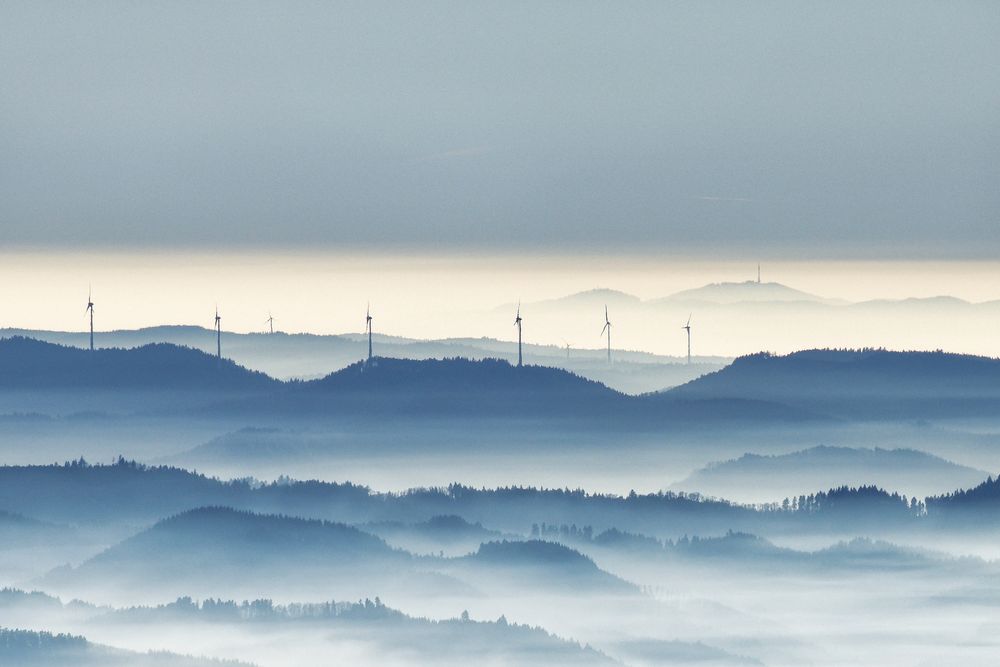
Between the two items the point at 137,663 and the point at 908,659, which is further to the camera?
the point at 908,659

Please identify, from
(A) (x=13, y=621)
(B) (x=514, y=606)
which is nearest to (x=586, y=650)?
(B) (x=514, y=606)

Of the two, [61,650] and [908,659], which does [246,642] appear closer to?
[61,650]

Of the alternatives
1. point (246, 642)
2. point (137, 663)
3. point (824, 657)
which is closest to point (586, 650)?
point (824, 657)

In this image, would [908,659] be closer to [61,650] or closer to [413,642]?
[413,642]

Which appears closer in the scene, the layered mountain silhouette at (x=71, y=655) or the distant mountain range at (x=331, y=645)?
the layered mountain silhouette at (x=71, y=655)

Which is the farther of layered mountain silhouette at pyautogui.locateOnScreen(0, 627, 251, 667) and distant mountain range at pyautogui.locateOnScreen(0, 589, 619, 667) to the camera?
distant mountain range at pyautogui.locateOnScreen(0, 589, 619, 667)

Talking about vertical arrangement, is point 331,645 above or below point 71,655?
below

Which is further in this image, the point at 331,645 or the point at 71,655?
the point at 331,645

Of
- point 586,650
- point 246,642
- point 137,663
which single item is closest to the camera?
point 137,663

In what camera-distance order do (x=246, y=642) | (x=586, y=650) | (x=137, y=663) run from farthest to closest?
(x=586, y=650) < (x=246, y=642) < (x=137, y=663)
